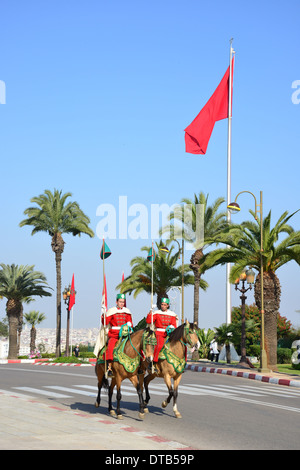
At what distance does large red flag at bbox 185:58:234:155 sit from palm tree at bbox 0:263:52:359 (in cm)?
1843

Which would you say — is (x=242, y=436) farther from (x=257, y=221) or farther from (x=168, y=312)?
(x=257, y=221)

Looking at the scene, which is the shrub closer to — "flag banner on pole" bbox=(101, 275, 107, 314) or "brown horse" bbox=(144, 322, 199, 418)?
"brown horse" bbox=(144, 322, 199, 418)

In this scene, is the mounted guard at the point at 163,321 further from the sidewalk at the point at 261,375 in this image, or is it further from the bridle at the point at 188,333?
the sidewalk at the point at 261,375

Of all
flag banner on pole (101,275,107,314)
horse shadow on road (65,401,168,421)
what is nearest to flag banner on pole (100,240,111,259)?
flag banner on pole (101,275,107,314)

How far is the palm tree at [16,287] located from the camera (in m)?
53.1

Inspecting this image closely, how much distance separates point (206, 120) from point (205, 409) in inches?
1366

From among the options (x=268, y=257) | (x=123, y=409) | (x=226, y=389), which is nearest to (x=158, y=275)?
(x=268, y=257)

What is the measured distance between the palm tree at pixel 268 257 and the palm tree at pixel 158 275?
1528cm

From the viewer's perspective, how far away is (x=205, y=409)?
14.3 m

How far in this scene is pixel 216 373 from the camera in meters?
29.7

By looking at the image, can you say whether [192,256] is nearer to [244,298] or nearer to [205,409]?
[244,298]

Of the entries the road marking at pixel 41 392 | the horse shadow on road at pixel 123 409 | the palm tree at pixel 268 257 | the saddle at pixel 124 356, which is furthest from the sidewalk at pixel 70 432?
the palm tree at pixel 268 257
